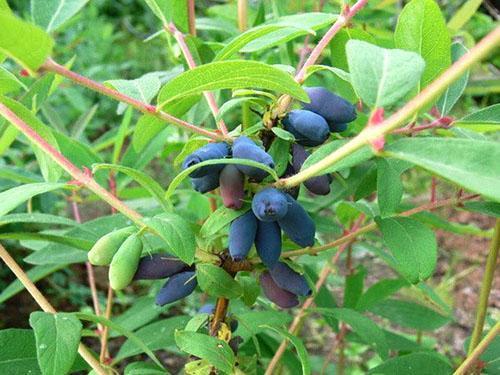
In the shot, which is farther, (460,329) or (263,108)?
(460,329)

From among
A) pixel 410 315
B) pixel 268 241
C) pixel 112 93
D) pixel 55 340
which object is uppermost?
pixel 112 93

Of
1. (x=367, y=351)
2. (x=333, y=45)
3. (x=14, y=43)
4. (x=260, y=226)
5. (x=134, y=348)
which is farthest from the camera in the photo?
(x=367, y=351)

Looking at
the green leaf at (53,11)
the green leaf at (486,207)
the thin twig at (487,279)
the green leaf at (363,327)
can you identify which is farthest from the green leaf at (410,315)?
the green leaf at (53,11)

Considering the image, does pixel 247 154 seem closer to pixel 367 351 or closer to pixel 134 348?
pixel 134 348

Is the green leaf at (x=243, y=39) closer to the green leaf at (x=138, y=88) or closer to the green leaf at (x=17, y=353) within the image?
the green leaf at (x=138, y=88)

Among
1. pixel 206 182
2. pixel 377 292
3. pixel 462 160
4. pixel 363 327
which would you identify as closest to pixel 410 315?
pixel 377 292

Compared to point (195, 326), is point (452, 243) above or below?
below

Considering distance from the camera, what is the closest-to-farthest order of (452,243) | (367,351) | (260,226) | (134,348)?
1. (260,226)
2. (134,348)
3. (367,351)
4. (452,243)

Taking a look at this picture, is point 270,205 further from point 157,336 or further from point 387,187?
point 157,336

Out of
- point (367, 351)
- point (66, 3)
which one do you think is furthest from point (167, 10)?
point (367, 351)
